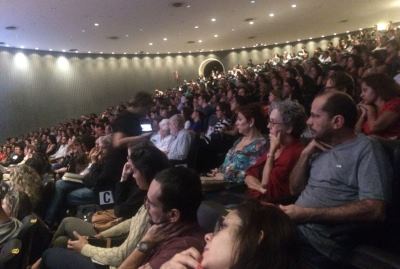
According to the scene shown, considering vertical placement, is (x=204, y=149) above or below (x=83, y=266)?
above

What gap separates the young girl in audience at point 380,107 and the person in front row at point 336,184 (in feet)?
3.97

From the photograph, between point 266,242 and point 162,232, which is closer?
point 266,242

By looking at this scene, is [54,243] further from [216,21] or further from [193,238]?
[216,21]

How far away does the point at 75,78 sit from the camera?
1811 cm

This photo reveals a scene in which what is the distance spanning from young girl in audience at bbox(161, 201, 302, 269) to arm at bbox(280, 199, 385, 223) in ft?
2.80

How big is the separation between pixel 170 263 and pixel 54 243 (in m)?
2.00

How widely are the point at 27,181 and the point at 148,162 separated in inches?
83.4

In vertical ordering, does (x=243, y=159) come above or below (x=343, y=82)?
below

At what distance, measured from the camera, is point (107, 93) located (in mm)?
19562

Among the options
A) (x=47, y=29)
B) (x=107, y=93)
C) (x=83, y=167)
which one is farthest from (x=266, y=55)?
(x=83, y=167)

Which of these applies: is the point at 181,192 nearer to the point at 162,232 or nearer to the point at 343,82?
the point at 162,232

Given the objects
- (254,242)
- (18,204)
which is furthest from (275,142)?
(18,204)

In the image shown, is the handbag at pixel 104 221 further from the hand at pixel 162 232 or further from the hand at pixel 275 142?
the hand at pixel 275 142

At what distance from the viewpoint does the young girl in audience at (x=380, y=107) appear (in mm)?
3041
